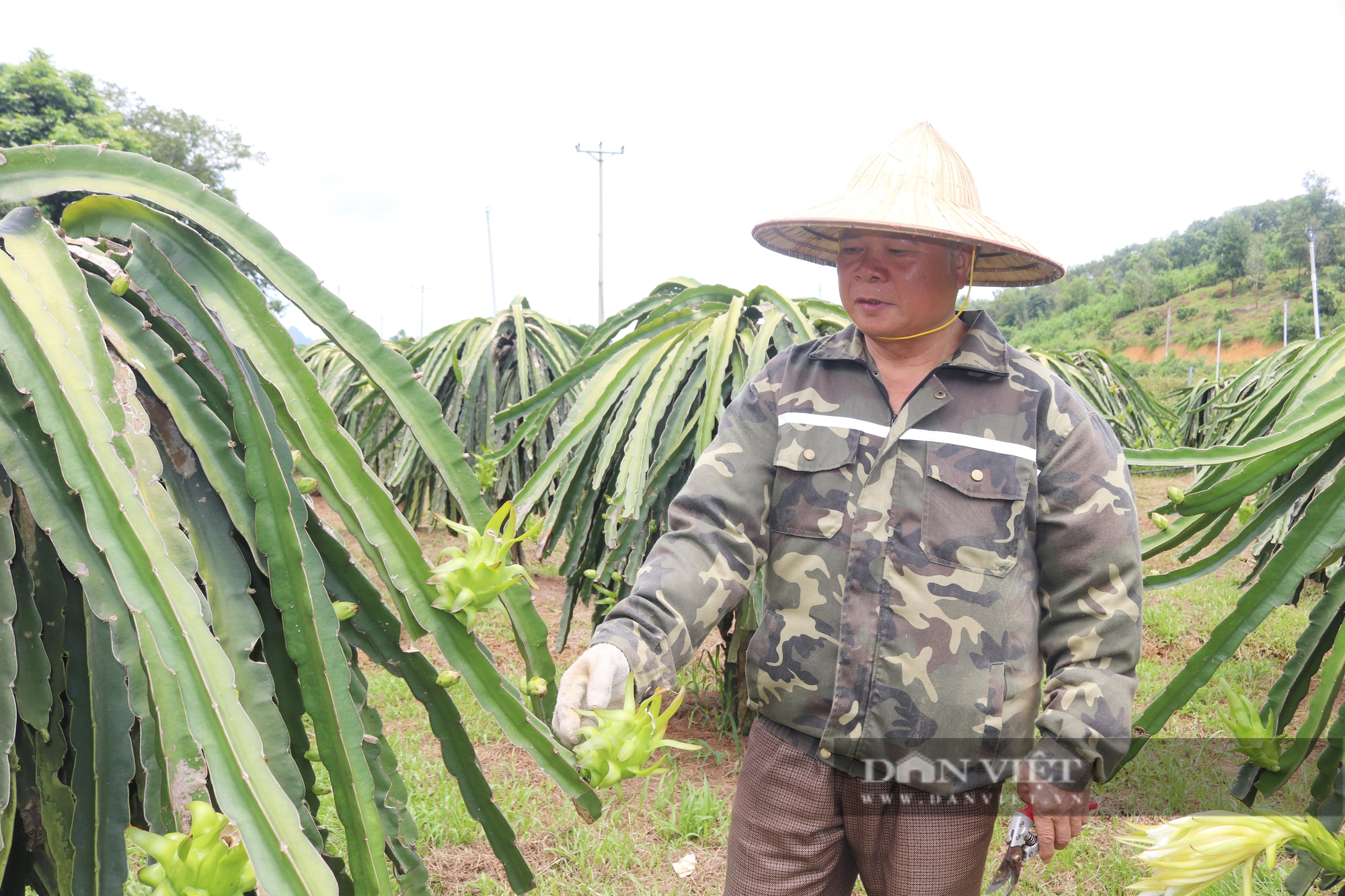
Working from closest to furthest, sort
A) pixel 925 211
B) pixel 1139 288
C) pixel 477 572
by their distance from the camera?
1. pixel 477 572
2. pixel 925 211
3. pixel 1139 288

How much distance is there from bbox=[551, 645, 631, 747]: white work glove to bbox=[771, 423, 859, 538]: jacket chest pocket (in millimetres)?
497

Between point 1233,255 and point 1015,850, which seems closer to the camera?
point 1015,850

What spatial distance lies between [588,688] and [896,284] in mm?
937

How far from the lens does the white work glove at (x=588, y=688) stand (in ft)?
3.79

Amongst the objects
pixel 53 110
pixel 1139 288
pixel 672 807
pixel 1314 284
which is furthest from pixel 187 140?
pixel 1139 288

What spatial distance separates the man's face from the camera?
1.60 m

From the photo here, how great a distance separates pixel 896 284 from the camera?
1603mm

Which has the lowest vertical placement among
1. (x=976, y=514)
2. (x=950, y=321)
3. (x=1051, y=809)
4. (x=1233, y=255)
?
(x=1051, y=809)

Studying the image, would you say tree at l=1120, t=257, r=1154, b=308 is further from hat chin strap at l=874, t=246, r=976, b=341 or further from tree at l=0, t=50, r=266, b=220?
hat chin strap at l=874, t=246, r=976, b=341

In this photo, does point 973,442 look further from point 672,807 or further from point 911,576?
point 672,807

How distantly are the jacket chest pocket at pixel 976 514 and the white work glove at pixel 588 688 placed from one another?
63 cm

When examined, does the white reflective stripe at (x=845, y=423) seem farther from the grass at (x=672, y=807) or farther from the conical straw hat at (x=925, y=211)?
the grass at (x=672, y=807)

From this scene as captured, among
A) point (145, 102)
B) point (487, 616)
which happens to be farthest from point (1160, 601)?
point (145, 102)

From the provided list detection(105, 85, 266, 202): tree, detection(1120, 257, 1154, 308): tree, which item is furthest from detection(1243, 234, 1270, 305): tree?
detection(105, 85, 266, 202): tree
